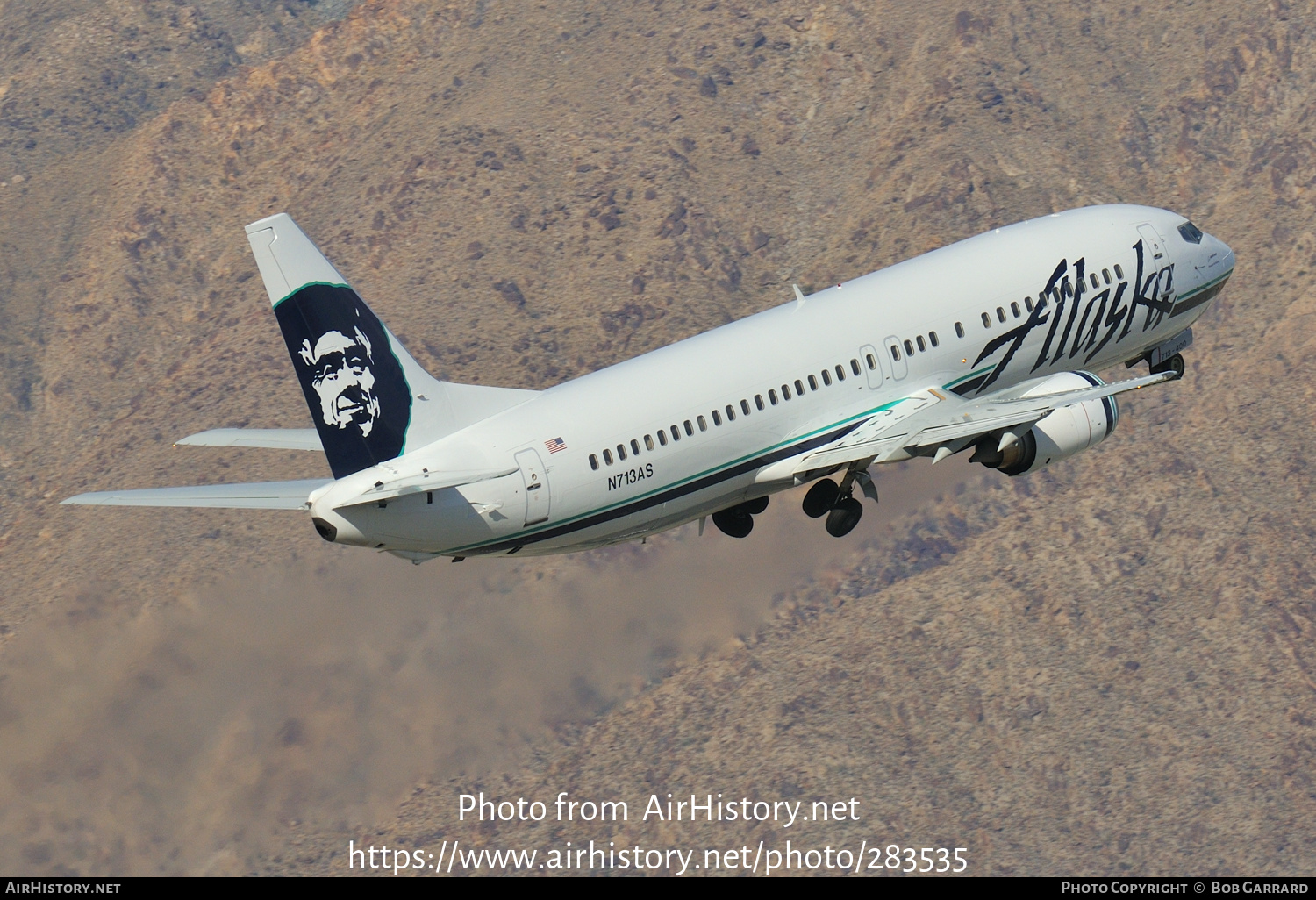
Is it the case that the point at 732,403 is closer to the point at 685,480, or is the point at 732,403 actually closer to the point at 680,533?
the point at 685,480

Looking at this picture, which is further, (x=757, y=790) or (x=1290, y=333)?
(x=1290, y=333)

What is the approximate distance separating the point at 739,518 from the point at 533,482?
10278 mm

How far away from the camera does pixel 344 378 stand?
4975 centimetres

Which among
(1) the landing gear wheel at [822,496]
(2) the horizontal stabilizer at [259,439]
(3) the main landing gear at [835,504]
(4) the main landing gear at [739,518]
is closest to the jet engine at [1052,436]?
(3) the main landing gear at [835,504]

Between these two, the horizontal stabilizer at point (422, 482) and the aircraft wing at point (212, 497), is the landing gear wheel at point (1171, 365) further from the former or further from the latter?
the aircraft wing at point (212, 497)

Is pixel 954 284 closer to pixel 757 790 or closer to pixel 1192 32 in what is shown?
pixel 757 790

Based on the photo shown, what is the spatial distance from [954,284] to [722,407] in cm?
861

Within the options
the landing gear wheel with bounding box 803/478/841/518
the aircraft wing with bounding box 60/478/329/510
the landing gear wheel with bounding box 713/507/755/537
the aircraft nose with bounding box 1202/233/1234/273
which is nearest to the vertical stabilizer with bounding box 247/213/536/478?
the aircraft wing with bounding box 60/478/329/510

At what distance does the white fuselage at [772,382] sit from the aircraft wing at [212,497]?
2.85 ft

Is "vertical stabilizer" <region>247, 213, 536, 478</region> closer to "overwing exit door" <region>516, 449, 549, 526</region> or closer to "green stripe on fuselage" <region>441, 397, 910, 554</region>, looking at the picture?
"overwing exit door" <region>516, 449, 549, 526</region>

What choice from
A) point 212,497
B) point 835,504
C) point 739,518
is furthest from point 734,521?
point 212,497

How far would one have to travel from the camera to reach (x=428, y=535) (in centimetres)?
5019

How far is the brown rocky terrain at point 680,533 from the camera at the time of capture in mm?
114500

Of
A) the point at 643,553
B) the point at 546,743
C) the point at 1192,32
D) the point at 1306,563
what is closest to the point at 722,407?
the point at 643,553
